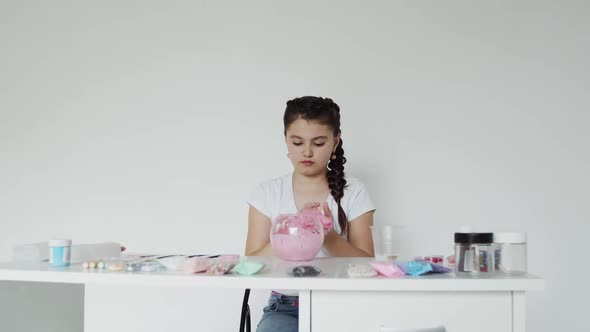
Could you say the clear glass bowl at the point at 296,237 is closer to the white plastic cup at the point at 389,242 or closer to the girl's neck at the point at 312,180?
the white plastic cup at the point at 389,242

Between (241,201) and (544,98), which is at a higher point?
(544,98)

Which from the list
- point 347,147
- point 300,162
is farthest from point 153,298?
point 300,162

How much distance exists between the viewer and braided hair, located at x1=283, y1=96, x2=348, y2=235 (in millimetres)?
1788

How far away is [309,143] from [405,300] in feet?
2.70

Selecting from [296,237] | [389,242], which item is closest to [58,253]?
[296,237]

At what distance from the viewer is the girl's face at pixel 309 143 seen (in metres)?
1.77

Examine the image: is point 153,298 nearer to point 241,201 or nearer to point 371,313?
point 241,201

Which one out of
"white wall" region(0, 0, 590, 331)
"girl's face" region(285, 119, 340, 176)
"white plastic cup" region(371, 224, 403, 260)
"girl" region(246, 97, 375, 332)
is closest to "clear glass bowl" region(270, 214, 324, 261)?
"white plastic cup" region(371, 224, 403, 260)

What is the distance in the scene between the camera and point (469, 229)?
1.10 m

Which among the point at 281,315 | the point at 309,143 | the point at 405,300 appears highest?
the point at 309,143

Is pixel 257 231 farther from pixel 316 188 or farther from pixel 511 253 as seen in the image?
pixel 511 253

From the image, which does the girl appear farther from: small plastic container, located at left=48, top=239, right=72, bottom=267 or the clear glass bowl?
small plastic container, located at left=48, top=239, right=72, bottom=267

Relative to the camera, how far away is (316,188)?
191cm

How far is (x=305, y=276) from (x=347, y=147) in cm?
162
